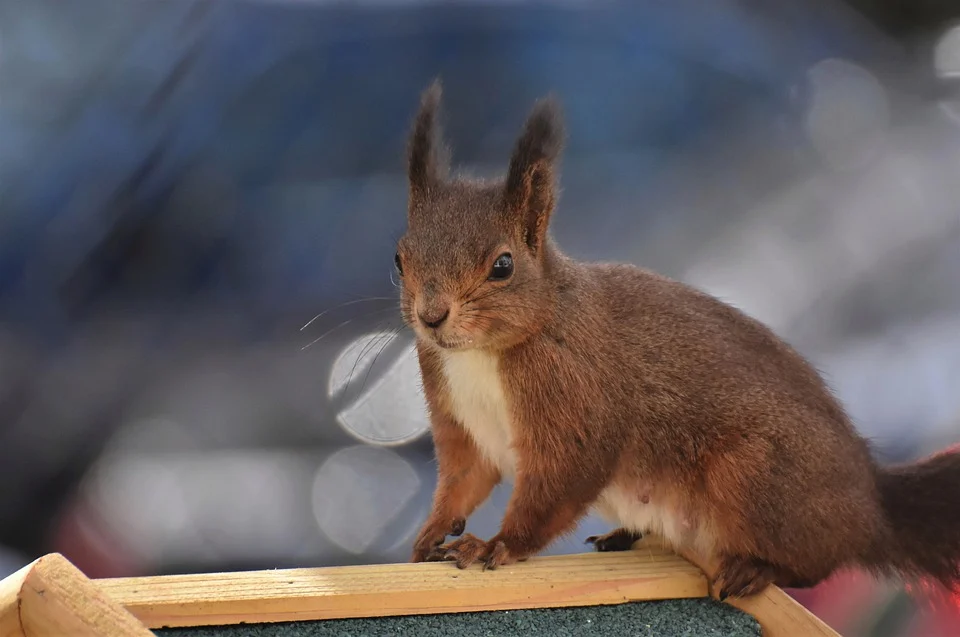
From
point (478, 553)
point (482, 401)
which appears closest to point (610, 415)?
point (482, 401)

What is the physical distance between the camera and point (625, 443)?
1.60m

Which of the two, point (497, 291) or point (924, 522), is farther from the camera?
point (924, 522)

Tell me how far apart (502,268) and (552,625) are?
1.95ft

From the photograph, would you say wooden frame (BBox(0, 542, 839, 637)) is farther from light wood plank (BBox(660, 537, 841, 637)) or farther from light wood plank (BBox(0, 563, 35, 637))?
light wood plank (BBox(0, 563, 35, 637))

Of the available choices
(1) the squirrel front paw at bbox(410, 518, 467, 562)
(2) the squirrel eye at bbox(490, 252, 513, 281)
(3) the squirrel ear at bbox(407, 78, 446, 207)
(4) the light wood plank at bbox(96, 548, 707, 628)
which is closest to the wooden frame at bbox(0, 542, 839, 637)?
(4) the light wood plank at bbox(96, 548, 707, 628)

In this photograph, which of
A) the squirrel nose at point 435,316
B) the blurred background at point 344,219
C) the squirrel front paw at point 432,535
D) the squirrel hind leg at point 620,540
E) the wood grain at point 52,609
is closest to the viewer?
the wood grain at point 52,609

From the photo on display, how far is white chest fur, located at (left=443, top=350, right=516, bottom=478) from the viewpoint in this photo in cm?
155

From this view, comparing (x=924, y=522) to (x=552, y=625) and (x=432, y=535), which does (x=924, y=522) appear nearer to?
(x=552, y=625)

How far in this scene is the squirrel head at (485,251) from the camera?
1.41 metres

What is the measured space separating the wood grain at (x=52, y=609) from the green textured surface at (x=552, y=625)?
41 centimetres

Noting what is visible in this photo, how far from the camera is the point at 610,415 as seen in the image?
1567 mm

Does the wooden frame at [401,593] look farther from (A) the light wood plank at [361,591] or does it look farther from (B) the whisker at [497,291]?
(B) the whisker at [497,291]

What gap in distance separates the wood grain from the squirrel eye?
74 centimetres

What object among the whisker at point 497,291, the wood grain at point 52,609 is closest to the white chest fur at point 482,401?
the whisker at point 497,291
